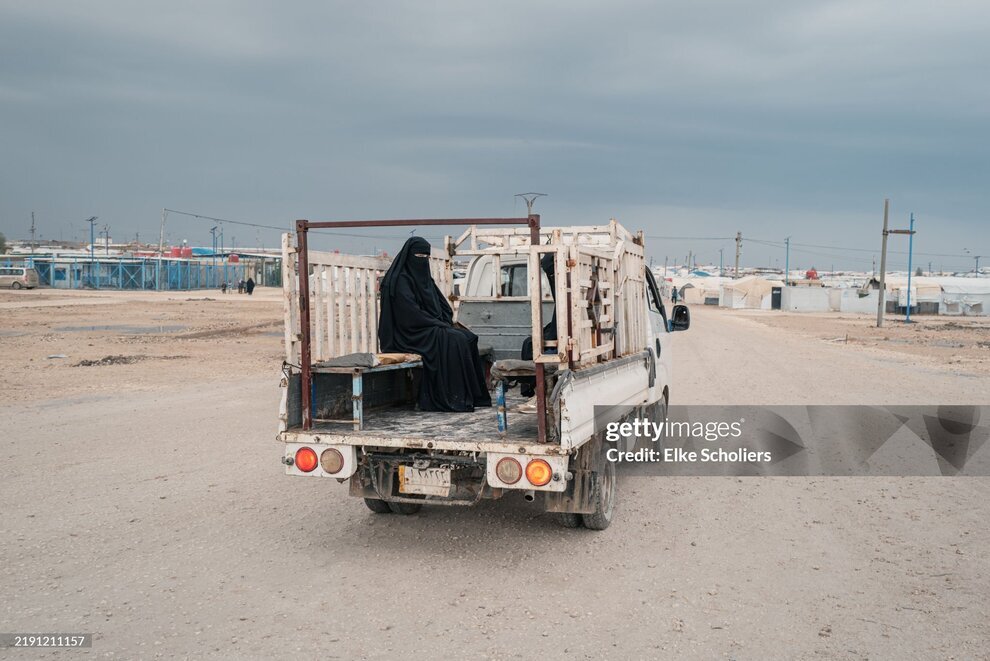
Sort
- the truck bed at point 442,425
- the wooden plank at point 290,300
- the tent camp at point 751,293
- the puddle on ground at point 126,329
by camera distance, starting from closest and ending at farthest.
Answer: the truck bed at point 442,425
the wooden plank at point 290,300
the puddle on ground at point 126,329
the tent camp at point 751,293

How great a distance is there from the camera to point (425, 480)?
17.0 ft

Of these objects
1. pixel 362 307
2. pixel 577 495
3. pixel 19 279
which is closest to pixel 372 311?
pixel 362 307

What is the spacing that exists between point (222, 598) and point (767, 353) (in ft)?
59.6

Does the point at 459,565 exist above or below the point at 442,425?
below

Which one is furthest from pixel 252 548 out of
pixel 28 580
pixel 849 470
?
pixel 849 470

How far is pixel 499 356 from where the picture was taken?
25.7ft

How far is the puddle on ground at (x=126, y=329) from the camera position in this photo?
24031 millimetres

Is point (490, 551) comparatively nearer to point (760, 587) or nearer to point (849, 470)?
point (760, 587)

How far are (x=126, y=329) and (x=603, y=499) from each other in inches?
895

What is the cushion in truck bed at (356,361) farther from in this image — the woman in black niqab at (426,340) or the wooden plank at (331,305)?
the woman in black niqab at (426,340)

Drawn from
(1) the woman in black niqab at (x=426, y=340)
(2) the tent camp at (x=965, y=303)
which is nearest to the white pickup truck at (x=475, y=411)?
(1) the woman in black niqab at (x=426, y=340)

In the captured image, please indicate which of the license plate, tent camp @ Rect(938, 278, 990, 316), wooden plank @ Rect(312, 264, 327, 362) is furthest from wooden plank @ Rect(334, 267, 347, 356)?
tent camp @ Rect(938, 278, 990, 316)

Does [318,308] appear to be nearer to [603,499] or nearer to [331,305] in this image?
[331,305]

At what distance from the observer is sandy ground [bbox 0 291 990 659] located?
4.08 meters
